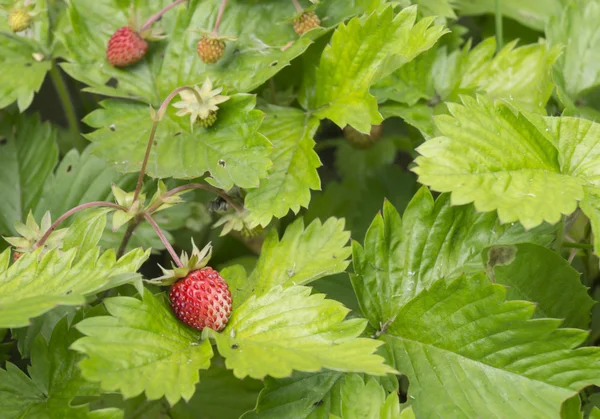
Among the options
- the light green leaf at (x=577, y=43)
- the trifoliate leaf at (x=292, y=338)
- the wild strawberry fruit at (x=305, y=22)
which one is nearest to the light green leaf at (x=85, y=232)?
the trifoliate leaf at (x=292, y=338)

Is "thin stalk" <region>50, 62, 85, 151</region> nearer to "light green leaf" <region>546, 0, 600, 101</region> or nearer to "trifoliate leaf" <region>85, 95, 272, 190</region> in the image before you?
"trifoliate leaf" <region>85, 95, 272, 190</region>

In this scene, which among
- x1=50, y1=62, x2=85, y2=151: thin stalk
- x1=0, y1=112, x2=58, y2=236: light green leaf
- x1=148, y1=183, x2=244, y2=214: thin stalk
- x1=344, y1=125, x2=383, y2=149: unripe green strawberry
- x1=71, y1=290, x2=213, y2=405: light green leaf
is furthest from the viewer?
x1=344, y1=125, x2=383, y2=149: unripe green strawberry

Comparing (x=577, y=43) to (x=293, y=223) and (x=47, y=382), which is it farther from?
(x=47, y=382)

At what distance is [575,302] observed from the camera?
3.41ft

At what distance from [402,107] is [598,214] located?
0.42 m

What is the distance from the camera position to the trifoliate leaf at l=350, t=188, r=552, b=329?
39.6 inches

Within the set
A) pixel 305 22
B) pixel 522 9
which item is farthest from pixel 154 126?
pixel 522 9

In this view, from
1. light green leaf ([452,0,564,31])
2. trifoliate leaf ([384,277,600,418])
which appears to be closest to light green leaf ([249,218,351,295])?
trifoliate leaf ([384,277,600,418])

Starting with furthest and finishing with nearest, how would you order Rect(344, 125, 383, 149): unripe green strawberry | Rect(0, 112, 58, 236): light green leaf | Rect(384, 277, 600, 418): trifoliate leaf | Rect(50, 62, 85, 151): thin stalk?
Rect(344, 125, 383, 149): unripe green strawberry, Rect(50, 62, 85, 151): thin stalk, Rect(0, 112, 58, 236): light green leaf, Rect(384, 277, 600, 418): trifoliate leaf

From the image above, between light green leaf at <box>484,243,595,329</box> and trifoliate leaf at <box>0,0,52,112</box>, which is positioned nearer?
light green leaf at <box>484,243,595,329</box>

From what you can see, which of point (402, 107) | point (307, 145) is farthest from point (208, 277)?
point (402, 107)

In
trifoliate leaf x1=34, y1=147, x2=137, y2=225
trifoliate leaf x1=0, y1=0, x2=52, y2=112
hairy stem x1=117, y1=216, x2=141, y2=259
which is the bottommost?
trifoliate leaf x1=34, y1=147, x2=137, y2=225

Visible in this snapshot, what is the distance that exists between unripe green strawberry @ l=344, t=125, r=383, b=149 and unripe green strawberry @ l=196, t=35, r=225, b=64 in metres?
0.46

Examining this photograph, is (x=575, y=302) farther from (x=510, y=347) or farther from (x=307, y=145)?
(x=307, y=145)
